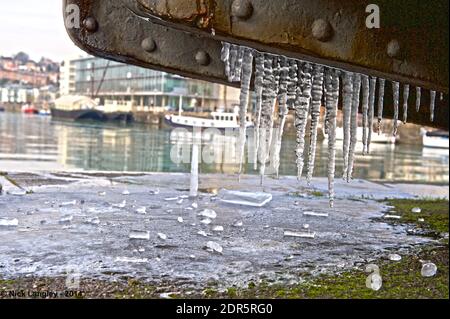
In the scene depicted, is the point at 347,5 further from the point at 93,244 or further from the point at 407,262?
the point at 93,244

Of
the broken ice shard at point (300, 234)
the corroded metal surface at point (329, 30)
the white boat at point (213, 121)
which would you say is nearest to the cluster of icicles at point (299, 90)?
the corroded metal surface at point (329, 30)

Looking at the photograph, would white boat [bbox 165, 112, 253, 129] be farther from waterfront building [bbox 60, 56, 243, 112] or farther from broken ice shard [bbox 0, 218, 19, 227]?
broken ice shard [bbox 0, 218, 19, 227]

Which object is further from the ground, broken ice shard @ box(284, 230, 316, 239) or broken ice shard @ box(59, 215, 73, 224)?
broken ice shard @ box(59, 215, 73, 224)

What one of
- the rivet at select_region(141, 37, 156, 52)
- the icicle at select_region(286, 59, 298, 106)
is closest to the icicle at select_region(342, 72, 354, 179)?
the icicle at select_region(286, 59, 298, 106)

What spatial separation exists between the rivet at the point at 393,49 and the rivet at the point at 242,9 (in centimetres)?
84

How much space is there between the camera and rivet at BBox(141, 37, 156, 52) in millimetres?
4812

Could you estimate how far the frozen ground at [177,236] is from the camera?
4961 millimetres

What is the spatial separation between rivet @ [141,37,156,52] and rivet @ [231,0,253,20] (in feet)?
6.15

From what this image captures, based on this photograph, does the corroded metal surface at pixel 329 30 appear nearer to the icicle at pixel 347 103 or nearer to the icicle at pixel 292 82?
the icicle at pixel 347 103

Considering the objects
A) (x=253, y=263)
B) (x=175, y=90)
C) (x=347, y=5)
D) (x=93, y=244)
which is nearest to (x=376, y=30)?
(x=347, y=5)

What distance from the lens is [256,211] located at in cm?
876

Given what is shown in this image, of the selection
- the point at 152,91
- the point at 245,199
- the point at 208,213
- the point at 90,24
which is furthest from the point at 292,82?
the point at 152,91

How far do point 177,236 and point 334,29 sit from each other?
3757 mm

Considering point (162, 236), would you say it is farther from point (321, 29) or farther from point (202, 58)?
point (321, 29)
